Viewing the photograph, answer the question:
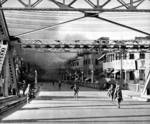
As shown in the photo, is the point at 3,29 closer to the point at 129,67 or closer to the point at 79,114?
the point at 79,114

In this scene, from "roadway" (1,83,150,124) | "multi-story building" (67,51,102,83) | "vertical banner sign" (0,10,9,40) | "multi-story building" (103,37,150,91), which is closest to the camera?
"roadway" (1,83,150,124)

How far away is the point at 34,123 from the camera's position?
548 inches

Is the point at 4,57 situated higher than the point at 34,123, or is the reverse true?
the point at 4,57

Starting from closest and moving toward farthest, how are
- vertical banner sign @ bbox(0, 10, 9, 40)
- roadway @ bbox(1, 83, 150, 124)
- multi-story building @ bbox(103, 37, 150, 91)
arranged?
roadway @ bbox(1, 83, 150, 124) → vertical banner sign @ bbox(0, 10, 9, 40) → multi-story building @ bbox(103, 37, 150, 91)

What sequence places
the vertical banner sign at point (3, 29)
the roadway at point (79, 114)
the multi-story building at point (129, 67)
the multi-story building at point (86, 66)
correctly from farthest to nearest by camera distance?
the multi-story building at point (86, 66)
the multi-story building at point (129, 67)
the vertical banner sign at point (3, 29)
the roadway at point (79, 114)

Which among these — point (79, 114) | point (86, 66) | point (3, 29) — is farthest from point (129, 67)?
point (86, 66)

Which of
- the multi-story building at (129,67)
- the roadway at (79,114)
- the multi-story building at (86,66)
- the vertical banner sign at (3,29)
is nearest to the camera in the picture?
the roadway at (79,114)

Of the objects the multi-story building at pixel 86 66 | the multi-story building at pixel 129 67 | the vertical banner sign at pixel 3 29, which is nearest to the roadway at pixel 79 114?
the vertical banner sign at pixel 3 29

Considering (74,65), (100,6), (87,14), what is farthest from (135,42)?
(74,65)

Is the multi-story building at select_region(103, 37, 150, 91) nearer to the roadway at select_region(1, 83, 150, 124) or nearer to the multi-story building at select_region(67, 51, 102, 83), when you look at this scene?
the multi-story building at select_region(67, 51, 102, 83)

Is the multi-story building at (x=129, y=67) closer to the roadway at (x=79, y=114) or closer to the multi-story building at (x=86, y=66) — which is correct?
the multi-story building at (x=86, y=66)

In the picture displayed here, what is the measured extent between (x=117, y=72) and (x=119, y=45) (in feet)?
165

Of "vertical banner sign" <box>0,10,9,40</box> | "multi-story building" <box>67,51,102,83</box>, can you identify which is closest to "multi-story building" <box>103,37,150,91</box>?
"multi-story building" <box>67,51,102,83</box>

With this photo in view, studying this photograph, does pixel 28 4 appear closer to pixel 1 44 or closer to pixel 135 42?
pixel 1 44
